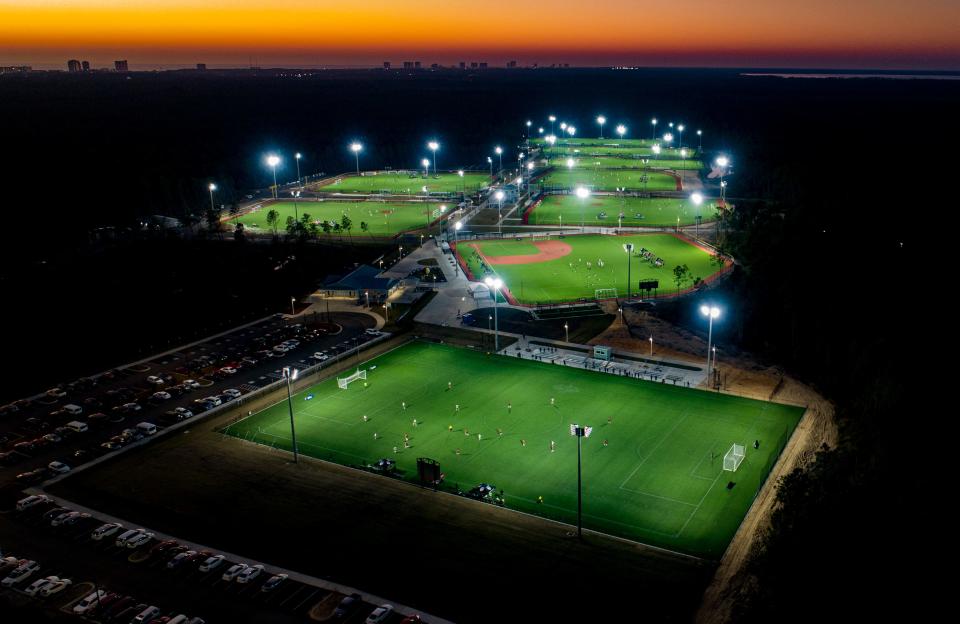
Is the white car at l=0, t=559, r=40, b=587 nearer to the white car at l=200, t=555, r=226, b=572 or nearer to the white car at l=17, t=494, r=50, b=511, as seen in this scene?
the white car at l=17, t=494, r=50, b=511

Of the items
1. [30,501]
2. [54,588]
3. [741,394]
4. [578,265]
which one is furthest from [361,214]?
[54,588]

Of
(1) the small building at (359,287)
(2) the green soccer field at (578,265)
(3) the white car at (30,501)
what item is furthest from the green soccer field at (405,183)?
(3) the white car at (30,501)

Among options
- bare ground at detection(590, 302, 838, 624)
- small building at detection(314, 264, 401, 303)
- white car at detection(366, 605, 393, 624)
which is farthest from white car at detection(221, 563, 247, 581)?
small building at detection(314, 264, 401, 303)

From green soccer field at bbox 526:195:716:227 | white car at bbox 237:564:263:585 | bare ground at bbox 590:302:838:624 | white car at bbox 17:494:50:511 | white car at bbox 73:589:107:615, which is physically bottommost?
bare ground at bbox 590:302:838:624

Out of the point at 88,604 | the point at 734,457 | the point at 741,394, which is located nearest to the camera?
the point at 88,604

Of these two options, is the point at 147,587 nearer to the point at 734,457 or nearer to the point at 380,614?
the point at 380,614
